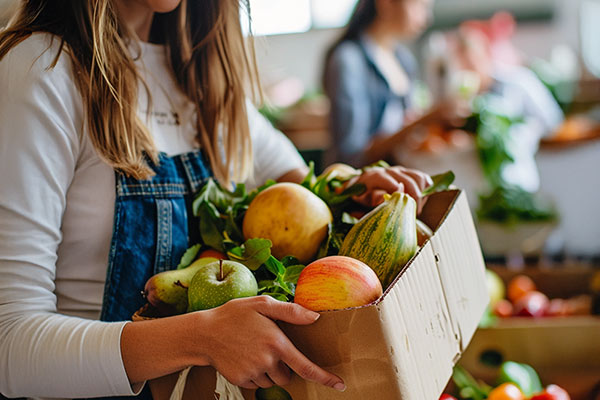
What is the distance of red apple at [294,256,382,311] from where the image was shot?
0.70m

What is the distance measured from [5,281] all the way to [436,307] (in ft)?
1.89

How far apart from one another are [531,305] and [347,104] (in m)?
0.99

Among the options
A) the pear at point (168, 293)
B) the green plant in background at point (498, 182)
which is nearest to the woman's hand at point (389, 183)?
the pear at point (168, 293)

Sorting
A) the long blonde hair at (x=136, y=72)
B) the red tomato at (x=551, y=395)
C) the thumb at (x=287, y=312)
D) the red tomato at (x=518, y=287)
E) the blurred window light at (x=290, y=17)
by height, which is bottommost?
the red tomato at (x=518, y=287)

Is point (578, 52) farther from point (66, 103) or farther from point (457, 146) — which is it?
point (66, 103)

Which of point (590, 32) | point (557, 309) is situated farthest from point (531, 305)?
point (590, 32)

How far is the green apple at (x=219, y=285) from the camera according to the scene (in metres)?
0.74

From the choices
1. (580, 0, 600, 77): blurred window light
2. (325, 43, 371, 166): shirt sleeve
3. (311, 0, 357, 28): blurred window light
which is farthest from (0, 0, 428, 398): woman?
(311, 0, 357, 28): blurred window light

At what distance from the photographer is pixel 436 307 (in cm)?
80

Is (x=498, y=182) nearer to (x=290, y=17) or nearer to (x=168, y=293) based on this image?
(x=168, y=293)

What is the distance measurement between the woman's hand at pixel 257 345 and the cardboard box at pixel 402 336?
0.02 metres

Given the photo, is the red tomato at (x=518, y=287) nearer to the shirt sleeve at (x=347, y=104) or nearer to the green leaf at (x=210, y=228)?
the shirt sleeve at (x=347, y=104)

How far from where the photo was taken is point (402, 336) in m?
0.68

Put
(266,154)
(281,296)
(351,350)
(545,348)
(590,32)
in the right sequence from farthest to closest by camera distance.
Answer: (590,32) → (545,348) → (266,154) → (281,296) → (351,350)
